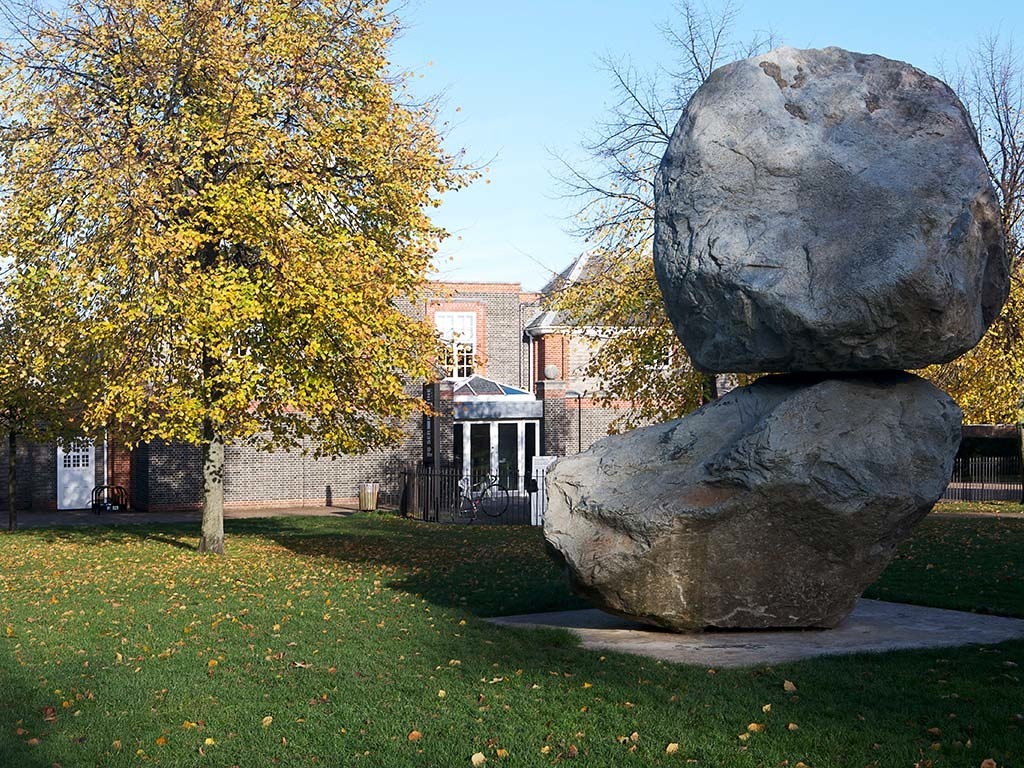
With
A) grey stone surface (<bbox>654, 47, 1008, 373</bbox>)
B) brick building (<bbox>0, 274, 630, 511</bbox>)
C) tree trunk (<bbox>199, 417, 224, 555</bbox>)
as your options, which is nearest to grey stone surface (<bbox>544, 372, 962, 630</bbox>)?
grey stone surface (<bbox>654, 47, 1008, 373</bbox>)

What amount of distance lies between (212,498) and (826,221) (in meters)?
12.3

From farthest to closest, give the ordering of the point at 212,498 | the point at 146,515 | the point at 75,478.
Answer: the point at 75,478, the point at 146,515, the point at 212,498

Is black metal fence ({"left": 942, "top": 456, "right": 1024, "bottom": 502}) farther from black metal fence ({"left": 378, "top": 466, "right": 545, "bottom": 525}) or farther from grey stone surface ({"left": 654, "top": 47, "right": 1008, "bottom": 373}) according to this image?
grey stone surface ({"left": 654, "top": 47, "right": 1008, "bottom": 373})

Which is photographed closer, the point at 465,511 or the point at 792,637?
the point at 792,637

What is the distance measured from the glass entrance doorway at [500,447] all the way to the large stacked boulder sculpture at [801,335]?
24.6 m

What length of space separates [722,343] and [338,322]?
24.2ft

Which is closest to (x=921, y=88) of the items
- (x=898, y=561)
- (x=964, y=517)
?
(x=898, y=561)

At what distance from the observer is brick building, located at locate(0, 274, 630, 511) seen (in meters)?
30.2

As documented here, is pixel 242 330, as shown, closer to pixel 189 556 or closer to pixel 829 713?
pixel 189 556

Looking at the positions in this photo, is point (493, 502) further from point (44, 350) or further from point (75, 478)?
point (44, 350)

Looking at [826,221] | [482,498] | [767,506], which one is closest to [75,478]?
[482,498]

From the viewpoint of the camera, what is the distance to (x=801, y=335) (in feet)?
29.6

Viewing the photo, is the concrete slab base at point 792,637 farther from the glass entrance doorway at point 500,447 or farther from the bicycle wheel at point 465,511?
the glass entrance doorway at point 500,447

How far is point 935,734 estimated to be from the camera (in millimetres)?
6633
